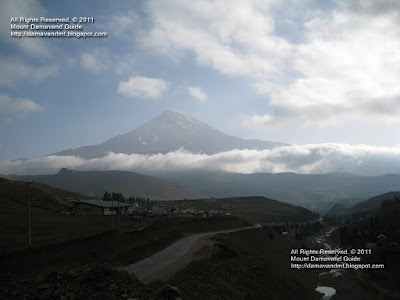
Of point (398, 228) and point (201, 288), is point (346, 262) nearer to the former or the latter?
point (398, 228)

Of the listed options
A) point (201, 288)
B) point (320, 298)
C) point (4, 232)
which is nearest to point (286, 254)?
point (320, 298)

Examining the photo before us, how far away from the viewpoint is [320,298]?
46000 millimetres

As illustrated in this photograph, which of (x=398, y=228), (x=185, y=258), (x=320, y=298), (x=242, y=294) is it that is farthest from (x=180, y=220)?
(x=398, y=228)

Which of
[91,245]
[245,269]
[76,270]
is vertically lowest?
[245,269]

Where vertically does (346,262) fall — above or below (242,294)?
below

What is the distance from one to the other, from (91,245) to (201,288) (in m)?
18.8

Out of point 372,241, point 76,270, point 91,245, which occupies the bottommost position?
point 372,241

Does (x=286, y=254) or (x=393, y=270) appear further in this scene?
(x=286, y=254)

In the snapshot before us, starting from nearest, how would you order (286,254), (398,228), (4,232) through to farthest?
(4,232), (286,254), (398,228)

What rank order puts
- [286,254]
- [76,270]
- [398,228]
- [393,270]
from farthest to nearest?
[398,228], [286,254], [393,270], [76,270]

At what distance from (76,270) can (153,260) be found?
20415mm

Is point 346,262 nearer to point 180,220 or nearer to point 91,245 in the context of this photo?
point 180,220

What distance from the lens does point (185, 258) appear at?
44375 millimetres

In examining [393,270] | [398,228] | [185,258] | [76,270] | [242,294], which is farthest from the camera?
[398,228]
